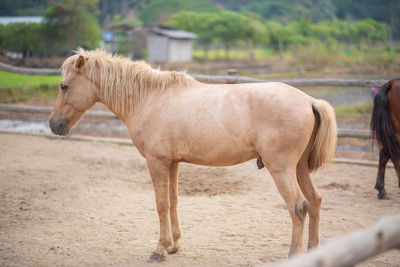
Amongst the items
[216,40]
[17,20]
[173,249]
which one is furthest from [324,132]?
[216,40]

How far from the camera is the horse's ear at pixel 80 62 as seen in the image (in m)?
3.44

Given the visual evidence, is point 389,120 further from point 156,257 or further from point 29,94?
point 29,94

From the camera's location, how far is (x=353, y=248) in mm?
1388

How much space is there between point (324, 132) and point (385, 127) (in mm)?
2119

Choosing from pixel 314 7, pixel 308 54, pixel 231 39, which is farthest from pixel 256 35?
pixel 314 7

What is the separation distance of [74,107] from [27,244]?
132 cm

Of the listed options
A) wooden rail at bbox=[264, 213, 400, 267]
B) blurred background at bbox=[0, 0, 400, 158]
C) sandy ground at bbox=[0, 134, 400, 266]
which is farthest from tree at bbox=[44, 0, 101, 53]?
wooden rail at bbox=[264, 213, 400, 267]

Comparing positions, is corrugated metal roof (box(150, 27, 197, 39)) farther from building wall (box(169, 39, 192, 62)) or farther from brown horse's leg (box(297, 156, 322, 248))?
brown horse's leg (box(297, 156, 322, 248))

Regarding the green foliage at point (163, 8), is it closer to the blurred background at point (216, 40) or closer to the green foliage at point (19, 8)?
the blurred background at point (216, 40)

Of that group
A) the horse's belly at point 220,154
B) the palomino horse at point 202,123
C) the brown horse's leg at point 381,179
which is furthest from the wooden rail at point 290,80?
the horse's belly at point 220,154

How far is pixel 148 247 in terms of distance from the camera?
3514 millimetres

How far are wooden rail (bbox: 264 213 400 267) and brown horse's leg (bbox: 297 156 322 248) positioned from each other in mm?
1624

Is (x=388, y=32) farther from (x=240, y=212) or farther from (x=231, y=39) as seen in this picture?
(x=240, y=212)

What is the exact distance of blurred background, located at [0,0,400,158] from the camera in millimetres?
10211
